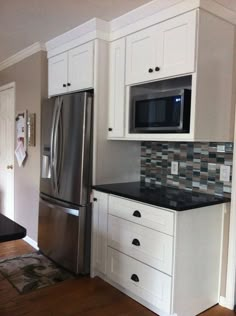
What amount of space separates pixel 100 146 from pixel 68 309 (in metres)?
1.38

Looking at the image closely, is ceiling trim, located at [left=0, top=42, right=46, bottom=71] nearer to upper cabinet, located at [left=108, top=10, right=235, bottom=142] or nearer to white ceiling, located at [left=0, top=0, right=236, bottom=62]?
white ceiling, located at [left=0, top=0, right=236, bottom=62]

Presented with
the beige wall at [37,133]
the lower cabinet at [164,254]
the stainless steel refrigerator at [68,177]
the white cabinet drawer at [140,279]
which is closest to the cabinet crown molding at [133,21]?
the beige wall at [37,133]

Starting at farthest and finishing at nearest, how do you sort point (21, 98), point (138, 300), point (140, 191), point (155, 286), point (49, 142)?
Answer: point (21, 98)
point (49, 142)
point (140, 191)
point (138, 300)
point (155, 286)

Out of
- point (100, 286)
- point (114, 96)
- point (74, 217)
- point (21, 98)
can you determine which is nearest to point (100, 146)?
point (114, 96)

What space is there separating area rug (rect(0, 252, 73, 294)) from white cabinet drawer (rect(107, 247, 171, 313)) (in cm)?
55

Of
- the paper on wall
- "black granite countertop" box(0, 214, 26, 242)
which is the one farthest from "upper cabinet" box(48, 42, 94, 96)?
"black granite countertop" box(0, 214, 26, 242)

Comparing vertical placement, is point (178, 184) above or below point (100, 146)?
below

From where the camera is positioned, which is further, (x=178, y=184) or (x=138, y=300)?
(x=178, y=184)

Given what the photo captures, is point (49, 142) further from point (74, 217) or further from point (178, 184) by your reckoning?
point (178, 184)

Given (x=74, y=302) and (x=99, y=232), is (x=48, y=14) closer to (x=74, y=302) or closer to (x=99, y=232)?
(x=99, y=232)

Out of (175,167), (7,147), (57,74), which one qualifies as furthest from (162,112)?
(7,147)

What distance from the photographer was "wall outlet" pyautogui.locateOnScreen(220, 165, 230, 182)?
2.30 m

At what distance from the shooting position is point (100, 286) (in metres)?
2.61

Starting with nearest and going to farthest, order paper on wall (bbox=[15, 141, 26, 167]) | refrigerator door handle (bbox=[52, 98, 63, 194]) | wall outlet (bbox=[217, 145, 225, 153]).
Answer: wall outlet (bbox=[217, 145, 225, 153]) < refrigerator door handle (bbox=[52, 98, 63, 194]) < paper on wall (bbox=[15, 141, 26, 167])
